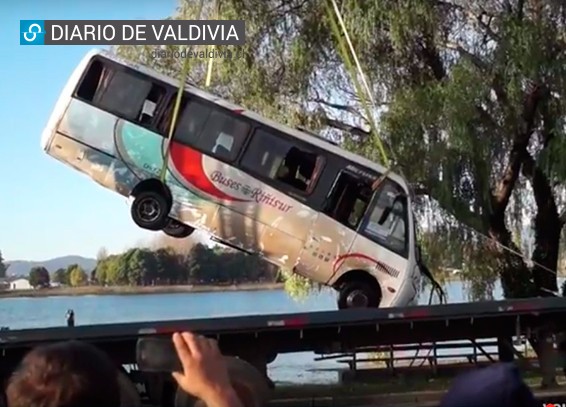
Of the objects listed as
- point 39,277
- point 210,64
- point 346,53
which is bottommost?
point 39,277

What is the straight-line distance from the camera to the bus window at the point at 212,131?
11438mm

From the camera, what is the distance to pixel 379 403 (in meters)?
8.06

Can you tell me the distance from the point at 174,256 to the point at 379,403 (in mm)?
16310

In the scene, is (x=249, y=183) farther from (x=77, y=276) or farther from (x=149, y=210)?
(x=77, y=276)

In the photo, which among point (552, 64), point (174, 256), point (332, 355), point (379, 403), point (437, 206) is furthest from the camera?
point (174, 256)

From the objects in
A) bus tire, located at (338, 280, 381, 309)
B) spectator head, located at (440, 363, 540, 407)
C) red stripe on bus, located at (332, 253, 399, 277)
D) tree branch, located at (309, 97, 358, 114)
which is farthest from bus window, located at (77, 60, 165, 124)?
spectator head, located at (440, 363, 540, 407)

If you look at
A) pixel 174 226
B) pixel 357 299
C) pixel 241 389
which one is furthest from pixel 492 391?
pixel 174 226

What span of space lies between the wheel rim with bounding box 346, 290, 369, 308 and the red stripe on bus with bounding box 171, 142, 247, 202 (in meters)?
1.79

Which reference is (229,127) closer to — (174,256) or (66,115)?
A: (66,115)

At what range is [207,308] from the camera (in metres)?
17.4

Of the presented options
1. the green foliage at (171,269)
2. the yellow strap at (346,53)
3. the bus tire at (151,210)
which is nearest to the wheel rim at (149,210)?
the bus tire at (151,210)

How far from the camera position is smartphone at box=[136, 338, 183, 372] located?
7.37 ft

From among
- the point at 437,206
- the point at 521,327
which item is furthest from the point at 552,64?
the point at 521,327

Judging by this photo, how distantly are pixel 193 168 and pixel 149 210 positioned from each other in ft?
2.53
